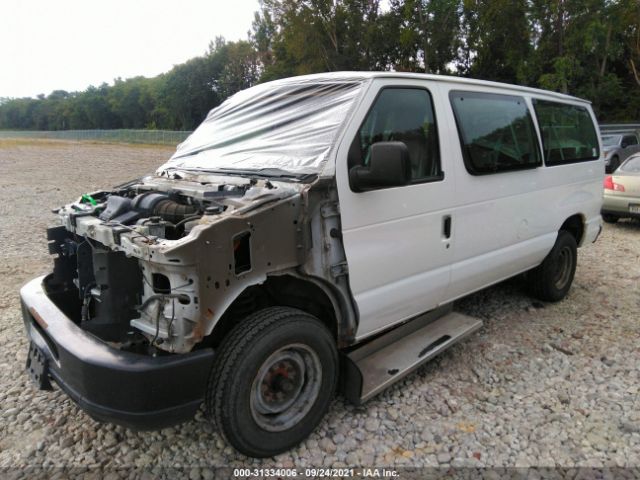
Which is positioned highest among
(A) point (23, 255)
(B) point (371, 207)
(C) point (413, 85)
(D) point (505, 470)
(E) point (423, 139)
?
(C) point (413, 85)

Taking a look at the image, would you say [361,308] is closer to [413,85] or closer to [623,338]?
[413,85]

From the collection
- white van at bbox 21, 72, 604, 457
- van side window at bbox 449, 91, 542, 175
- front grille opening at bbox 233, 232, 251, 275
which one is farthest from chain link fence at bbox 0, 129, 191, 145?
front grille opening at bbox 233, 232, 251, 275

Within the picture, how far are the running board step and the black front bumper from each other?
41.7 inches

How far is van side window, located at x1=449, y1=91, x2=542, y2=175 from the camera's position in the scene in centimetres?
356

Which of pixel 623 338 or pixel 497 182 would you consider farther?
pixel 623 338

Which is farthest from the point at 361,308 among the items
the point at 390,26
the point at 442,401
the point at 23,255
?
the point at 390,26

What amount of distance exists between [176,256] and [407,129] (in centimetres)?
183

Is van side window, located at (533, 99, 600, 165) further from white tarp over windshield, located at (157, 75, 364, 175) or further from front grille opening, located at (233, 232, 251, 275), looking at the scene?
front grille opening, located at (233, 232, 251, 275)

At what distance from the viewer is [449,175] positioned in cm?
338

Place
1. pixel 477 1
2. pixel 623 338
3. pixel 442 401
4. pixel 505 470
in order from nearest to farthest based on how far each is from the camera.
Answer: pixel 505 470 < pixel 442 401 < pixel 623 338 < pixel 477 1

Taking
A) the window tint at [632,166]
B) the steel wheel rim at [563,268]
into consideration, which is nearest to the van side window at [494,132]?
the steel wheel rim at [563,268]

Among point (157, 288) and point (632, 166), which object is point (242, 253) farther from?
point (632, 166)

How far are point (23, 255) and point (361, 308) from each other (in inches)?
231

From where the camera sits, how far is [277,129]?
10.8ft
